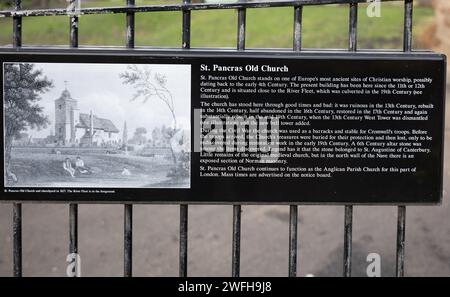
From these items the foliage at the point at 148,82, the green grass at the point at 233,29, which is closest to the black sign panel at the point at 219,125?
the foliage at the point at 148,82

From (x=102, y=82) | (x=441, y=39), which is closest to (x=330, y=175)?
(x=102, y=82)

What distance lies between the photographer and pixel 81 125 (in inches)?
115

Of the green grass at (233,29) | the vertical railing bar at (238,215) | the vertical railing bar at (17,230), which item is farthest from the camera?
the green grass at (233,29)

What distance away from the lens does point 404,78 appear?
292 centimetres

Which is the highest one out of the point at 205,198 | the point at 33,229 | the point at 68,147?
the point at 68,147

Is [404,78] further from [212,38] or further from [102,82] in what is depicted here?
[212,38]

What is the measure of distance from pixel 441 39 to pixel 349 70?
6886mm

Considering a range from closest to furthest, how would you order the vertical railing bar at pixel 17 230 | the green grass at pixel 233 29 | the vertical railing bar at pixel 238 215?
1. the vertical railing bar at pixel 238 215
2. the vertical railing bar at pixel 17 230
3. the green grass at pixel 233 29

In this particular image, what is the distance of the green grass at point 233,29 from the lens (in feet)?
31.4

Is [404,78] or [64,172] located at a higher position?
[404,78]

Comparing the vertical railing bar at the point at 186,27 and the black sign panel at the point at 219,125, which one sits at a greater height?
the vertical railing bar at the point at 186,27

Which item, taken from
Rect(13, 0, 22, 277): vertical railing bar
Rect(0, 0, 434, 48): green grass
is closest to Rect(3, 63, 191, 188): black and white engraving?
Rect(13, 0, 22, 277): vertical railing bar

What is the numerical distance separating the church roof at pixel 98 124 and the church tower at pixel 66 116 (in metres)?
0.02

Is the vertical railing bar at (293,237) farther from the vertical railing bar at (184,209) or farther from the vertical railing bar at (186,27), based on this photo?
the vertical railing bar at (186,27)
